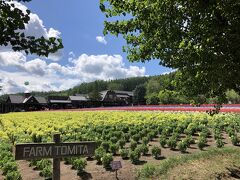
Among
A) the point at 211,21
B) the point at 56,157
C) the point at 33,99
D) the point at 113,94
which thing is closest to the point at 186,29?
the point at 211,21

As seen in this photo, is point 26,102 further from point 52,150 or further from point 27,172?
point 52,150

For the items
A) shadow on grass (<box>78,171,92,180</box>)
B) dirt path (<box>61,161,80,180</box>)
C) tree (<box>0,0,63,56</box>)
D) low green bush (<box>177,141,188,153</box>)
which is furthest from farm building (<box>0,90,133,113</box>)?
tree (<box>0,0,63,56</box>)

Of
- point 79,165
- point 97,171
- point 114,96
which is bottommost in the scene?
point 97,171

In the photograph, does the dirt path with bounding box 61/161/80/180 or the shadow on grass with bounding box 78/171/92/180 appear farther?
the dirt path with bounding box 61/161/80/180

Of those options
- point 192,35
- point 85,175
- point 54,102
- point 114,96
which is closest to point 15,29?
point 192,35

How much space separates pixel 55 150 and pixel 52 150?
0.05 m

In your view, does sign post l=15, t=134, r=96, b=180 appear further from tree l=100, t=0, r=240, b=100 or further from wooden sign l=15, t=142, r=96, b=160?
tree l=100, t=0, r=240, b=100

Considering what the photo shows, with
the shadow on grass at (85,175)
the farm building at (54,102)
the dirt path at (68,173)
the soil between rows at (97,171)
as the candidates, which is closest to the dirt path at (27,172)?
the soil between rows at (97,171)

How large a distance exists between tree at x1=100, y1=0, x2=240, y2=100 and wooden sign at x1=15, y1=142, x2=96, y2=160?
337 centimetres

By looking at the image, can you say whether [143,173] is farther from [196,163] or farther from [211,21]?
[211,21]

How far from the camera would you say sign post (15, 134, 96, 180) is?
6.07 metres

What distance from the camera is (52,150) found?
633 centimetres

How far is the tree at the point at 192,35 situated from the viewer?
786 cm

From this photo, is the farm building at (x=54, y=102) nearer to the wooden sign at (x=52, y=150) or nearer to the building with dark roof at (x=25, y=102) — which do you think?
the building with dark roof at (x=25, y=102)
